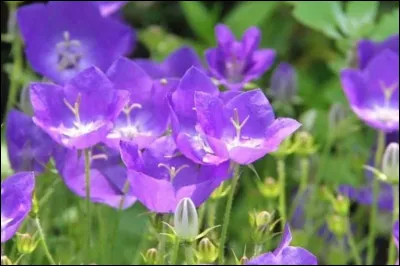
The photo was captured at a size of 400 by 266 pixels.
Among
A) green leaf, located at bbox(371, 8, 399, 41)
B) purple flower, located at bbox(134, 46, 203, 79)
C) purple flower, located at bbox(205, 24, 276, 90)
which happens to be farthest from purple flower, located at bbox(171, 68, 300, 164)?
green leaf, located at bbox(371, 8, 399, 41)

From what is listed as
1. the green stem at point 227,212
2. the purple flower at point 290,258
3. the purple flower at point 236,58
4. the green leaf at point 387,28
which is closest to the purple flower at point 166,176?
the green stem at point 227,212

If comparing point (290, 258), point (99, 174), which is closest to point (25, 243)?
point (99, 174)

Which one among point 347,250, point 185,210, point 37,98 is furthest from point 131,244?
point 185,210

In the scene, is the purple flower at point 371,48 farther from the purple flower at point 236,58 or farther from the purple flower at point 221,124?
the purple flower at point 221,124

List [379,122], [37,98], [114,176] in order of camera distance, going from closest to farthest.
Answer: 1. [37,98]
2. [114,176]
3. [379,122]

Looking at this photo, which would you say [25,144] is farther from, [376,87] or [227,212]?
[376,87]

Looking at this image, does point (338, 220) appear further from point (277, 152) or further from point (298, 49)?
point (298, 49)
